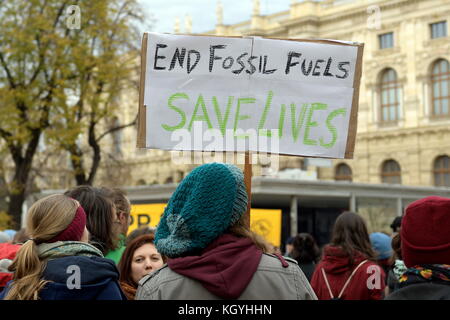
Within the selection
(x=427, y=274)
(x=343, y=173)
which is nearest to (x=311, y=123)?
(x=427, y=274)

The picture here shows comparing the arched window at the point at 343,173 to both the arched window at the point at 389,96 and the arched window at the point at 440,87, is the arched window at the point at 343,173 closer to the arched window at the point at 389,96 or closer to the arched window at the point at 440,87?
the arched window at the point at 389,96

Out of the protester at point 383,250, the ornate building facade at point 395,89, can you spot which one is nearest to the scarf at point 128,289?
the protester at point 383,250

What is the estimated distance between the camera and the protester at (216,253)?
97.0 inches

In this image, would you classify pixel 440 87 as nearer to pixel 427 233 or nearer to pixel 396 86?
pixel 396 86

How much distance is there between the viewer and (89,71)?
20.3 m

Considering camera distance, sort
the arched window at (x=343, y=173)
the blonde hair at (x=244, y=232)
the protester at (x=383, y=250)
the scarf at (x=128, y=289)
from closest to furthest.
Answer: the blonde hair at (x=244, y=232), the scarf at (x=128, y=289), the protester at (x=383, y=250), the arched window at (x=343, y=173)

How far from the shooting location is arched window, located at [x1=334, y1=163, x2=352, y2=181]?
38.5m

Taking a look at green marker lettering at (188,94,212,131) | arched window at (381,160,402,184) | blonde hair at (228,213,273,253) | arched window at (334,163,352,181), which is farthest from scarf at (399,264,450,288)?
arched window at (334,163,352,181)

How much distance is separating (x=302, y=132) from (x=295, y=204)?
1378 centimetres

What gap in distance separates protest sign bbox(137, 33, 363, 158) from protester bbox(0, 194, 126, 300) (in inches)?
47.0

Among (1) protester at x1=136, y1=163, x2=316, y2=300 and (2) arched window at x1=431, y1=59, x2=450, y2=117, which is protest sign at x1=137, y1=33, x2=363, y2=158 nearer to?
(1) protester at x1=136, y1=163, x2=316, y2=300

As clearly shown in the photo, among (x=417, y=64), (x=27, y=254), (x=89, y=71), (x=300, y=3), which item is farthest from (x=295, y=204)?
(x=300, y=3)

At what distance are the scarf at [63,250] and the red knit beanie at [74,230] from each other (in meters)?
0.05
